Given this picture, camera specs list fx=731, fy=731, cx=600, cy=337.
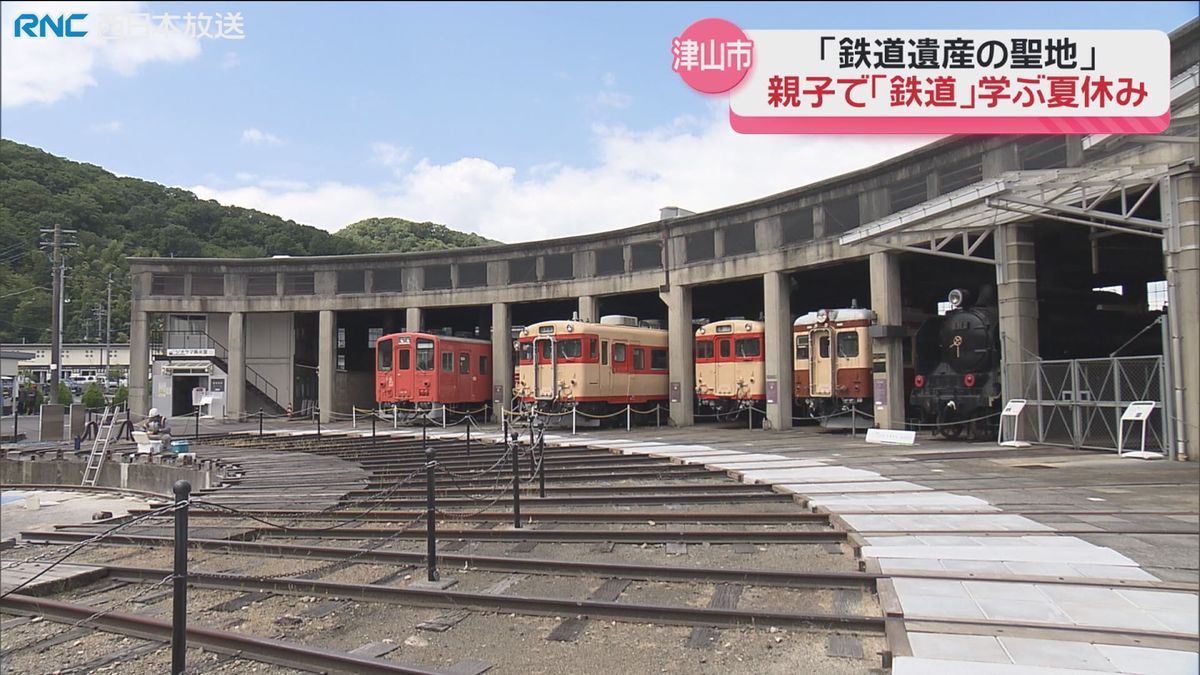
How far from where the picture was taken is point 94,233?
88.2 ft

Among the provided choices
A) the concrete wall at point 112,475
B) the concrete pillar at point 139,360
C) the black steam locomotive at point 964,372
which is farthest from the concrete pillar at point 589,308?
the concrete pillar at point 139,360

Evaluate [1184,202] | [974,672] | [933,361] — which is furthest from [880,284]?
[974,672]

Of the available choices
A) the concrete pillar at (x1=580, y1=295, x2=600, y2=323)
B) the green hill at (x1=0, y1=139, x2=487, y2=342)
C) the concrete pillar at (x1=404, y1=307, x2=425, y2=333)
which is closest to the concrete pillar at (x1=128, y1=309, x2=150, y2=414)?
the green hill at (x1=0, y1=139, x2=487, y2=342)

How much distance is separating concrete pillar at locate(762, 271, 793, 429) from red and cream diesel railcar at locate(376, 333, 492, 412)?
11365mm

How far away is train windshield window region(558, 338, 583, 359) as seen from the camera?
2248 cm

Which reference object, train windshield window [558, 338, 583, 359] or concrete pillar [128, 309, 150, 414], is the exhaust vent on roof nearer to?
train windshield window [558, 338, 583, 359]

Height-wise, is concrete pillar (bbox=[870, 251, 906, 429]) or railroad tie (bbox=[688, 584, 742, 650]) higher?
concrete pillar (bbox=[870, 251, 906, 429])

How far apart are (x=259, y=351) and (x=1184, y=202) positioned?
34541 millimetres

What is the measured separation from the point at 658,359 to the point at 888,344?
28.8 ft

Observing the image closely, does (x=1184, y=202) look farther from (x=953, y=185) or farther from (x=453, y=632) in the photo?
(x=453, y=632)

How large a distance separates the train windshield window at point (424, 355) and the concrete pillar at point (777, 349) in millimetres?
11604

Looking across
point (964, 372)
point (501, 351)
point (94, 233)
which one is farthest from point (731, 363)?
point (94, 233)

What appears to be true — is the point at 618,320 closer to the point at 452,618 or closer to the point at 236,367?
the point at 236,367

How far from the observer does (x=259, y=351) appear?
3481 centimetres
